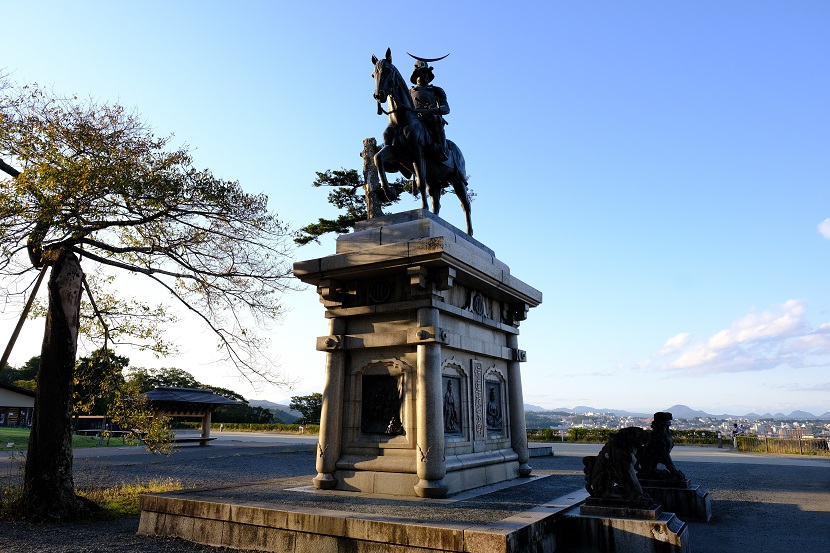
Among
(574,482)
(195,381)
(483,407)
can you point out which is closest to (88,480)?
(483,407)

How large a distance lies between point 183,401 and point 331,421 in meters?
20.4

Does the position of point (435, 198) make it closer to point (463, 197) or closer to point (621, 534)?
point (463, 197)

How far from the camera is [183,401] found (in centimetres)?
2614

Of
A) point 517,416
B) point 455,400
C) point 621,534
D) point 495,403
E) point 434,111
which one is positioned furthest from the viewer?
point 517,416

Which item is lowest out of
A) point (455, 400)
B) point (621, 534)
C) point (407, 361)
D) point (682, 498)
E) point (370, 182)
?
point (682, 498)

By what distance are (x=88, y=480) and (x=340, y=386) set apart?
30.2 feet

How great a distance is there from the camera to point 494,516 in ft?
20.6

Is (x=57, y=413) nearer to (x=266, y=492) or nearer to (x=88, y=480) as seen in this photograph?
(x=266, y=492)

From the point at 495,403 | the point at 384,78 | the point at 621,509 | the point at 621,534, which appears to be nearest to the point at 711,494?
the point at 495,403

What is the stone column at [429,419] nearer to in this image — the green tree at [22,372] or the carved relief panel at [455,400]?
the carved relief panel at [455,400]

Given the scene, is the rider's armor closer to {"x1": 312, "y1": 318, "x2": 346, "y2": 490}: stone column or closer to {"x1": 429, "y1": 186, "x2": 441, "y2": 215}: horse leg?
{"x1": 429, "y1": 186, "x2": 441, "y2": 215}: horse leg

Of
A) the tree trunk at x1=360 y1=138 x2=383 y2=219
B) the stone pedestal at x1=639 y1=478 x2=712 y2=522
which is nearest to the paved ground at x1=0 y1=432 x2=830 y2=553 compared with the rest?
the stone pedestal at x1=639 y1=478 x2=712 y2=522

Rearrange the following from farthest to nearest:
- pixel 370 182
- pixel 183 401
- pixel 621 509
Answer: pixel 183 401, pixel 370 182, pixel 621 509

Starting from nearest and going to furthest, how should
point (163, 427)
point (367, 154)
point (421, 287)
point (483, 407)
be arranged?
point (421, 287) < point (483, 407) < point (163, 427) < point (367, 154)
